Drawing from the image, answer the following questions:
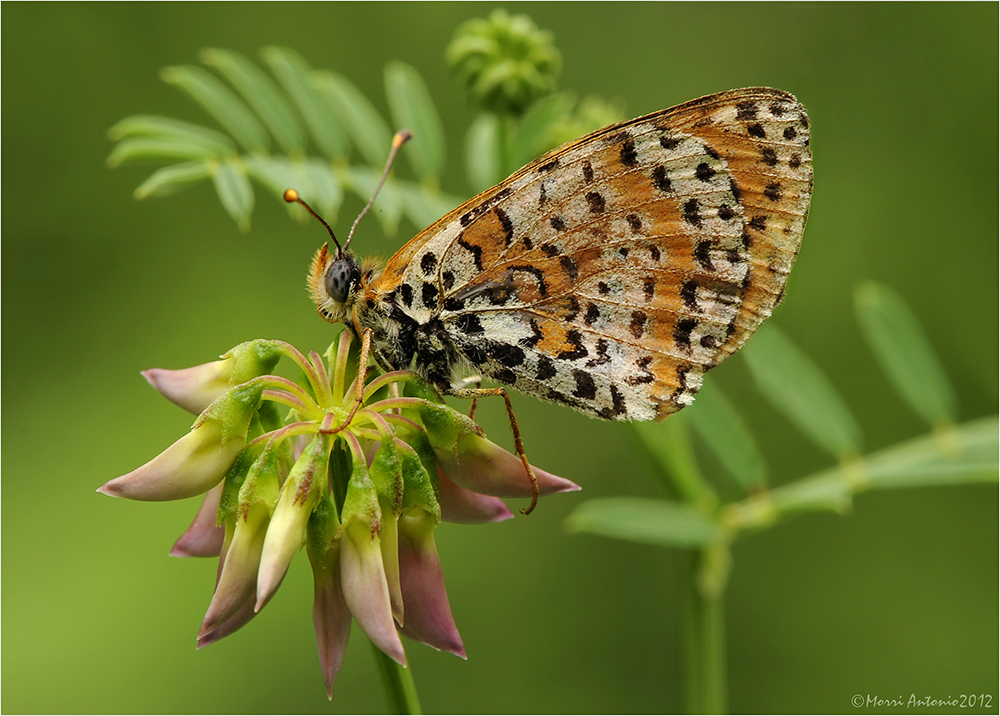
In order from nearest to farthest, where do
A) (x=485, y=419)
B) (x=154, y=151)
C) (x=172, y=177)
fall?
(x=172, y=177) < (x=154, y=151) < (x=485, y=419)

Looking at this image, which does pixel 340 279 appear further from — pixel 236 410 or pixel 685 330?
pixel 685 330

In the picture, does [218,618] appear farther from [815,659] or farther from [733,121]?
[815,659]

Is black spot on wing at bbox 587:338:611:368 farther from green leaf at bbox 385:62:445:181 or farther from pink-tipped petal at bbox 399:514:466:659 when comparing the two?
green leaf at bbox 385:62:445:181

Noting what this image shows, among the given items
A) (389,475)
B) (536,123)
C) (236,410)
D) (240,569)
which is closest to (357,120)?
(536,123)

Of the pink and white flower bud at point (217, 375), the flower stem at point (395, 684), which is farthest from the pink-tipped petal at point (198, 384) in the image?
the flower stem at point (395, 684)

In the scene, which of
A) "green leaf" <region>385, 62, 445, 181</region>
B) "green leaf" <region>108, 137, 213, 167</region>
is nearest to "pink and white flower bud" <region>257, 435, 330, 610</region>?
"green leaf" <region>108, 137, 213, 167</region>

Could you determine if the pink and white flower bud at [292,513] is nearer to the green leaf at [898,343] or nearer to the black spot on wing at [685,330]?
the black spot on wing at [685,330]
